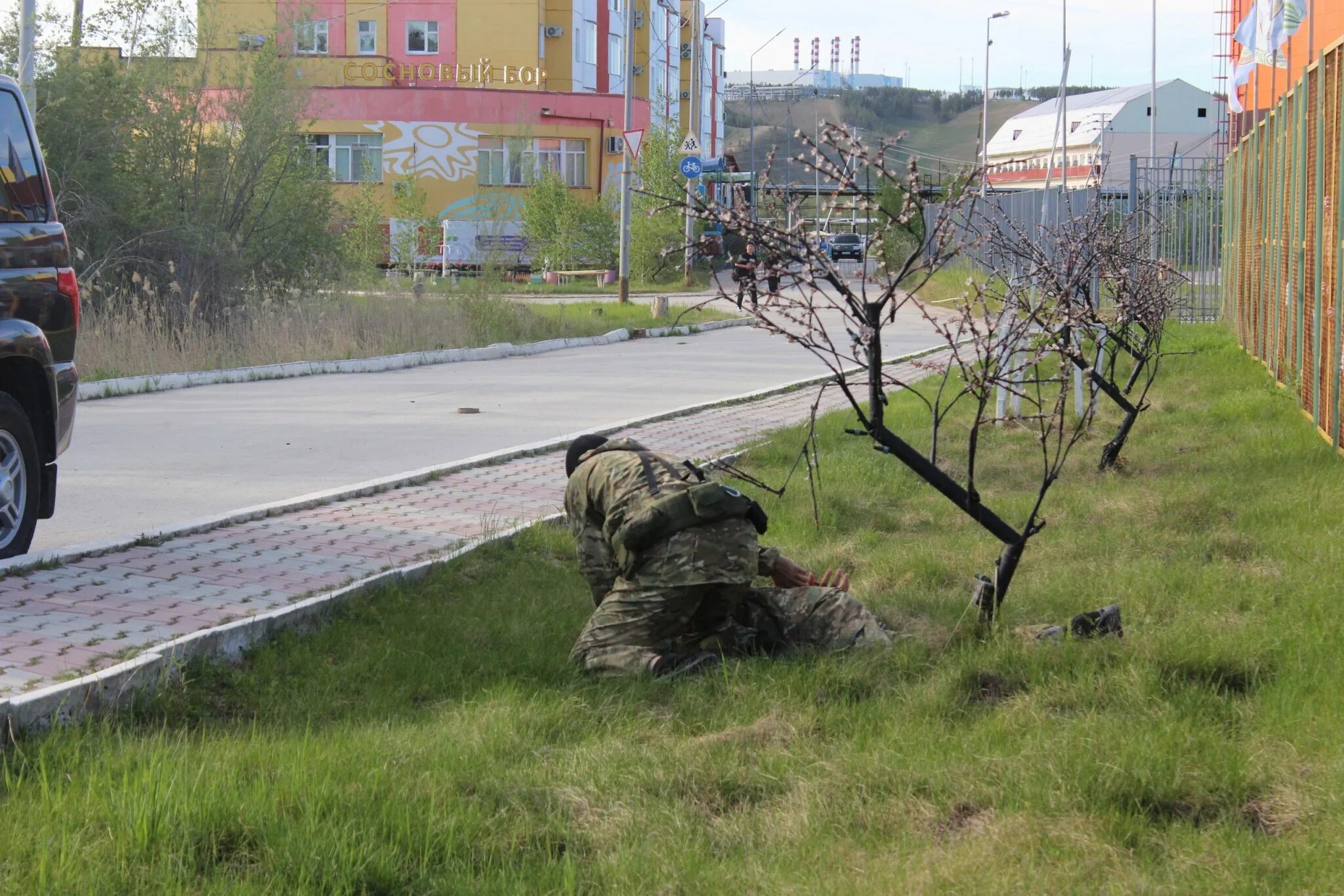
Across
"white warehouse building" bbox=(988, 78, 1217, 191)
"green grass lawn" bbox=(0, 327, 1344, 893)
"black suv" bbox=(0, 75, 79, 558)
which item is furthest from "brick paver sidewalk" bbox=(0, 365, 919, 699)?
"white warehouse building" bbox=(988, 78, 1217, 191)

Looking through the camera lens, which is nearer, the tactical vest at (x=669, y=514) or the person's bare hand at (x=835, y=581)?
the tactical vest at (x=669, y=514)

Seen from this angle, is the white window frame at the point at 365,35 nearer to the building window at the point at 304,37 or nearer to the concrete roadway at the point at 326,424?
the building window at the point at 304,37

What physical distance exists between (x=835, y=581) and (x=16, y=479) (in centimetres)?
398

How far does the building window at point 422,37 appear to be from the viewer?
6375 cm

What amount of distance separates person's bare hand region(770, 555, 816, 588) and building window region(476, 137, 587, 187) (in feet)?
172

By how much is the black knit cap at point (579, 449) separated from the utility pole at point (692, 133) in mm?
849

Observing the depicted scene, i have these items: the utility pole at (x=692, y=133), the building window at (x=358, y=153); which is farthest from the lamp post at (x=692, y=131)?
the building window at (x=358, y=153)

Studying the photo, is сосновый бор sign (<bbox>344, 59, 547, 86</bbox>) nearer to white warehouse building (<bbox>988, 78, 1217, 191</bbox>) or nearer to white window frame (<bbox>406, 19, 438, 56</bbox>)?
white window frame (<bbox>406, 19, 438, 56</bbox>)

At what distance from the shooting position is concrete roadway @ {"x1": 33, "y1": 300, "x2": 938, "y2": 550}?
29.3 ft

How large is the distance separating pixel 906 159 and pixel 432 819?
9.73ft

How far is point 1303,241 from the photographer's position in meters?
11.2

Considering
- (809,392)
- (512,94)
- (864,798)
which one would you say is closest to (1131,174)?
(809,392)

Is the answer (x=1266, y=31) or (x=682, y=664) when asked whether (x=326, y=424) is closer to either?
(x=682, y=664)

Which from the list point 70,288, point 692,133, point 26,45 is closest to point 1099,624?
point 70,288
